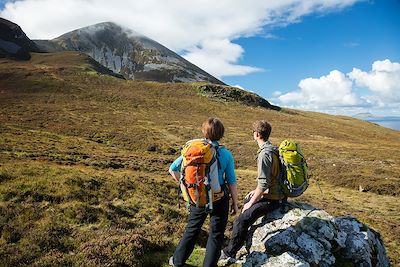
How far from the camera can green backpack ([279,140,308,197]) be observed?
783 cm

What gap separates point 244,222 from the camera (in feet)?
26.3

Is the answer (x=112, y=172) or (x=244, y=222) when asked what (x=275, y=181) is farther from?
(x=112, y=172)

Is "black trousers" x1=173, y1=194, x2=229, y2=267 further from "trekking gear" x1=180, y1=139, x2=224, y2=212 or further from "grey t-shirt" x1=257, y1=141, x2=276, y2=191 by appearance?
"grey t-shirt" x1=257, y1=141, x2=276, y2=191

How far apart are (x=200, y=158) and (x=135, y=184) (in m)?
15.3

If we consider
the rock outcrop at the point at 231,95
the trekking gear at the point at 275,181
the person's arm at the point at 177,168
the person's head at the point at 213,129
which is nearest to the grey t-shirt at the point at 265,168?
the trekking gear at the point at 275,181

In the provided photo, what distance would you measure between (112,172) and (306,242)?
20.8 metres

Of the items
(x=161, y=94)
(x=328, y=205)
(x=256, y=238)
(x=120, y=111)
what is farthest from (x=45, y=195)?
(x=161, y=94)

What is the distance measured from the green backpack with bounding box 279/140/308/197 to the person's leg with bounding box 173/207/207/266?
2231 millimetres

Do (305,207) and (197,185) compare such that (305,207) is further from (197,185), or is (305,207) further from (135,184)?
(135,184)

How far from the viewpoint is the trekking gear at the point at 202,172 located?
667 centimetres

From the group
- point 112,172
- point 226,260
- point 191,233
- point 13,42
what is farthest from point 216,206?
point 13,42

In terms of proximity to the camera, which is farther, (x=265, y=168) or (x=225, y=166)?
(x=265, y=168)

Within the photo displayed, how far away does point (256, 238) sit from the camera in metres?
8.34

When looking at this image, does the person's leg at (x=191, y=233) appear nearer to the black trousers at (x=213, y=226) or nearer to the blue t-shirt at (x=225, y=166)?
the black trousers at (x=213, y=226)
